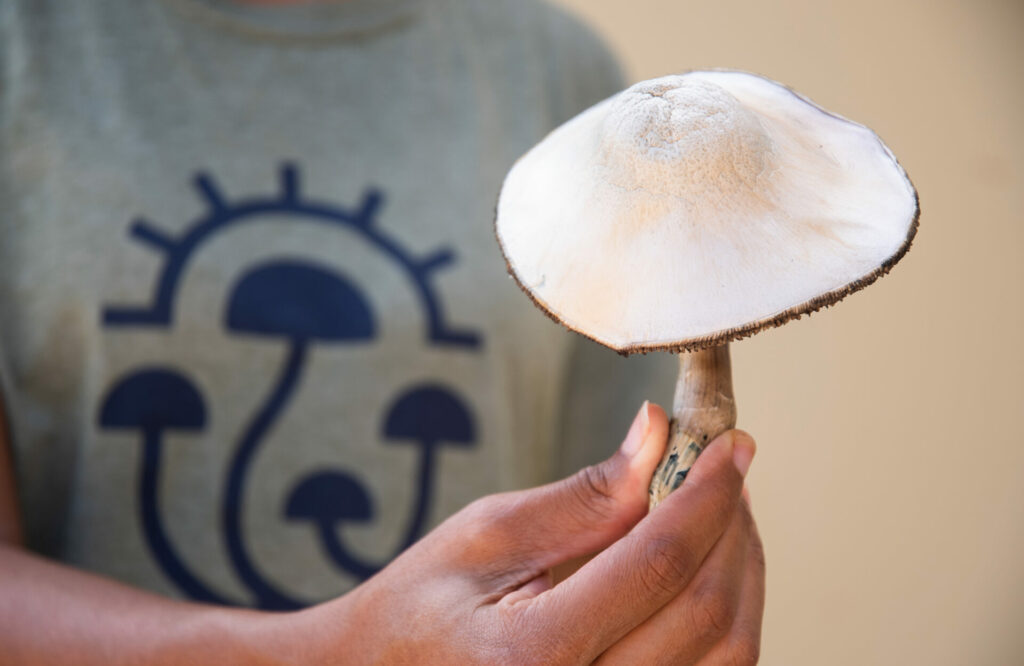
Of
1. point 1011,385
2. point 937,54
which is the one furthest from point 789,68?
point 1011,385

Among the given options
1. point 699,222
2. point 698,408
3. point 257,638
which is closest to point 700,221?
point 699,222

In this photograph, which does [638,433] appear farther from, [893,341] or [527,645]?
[893,341]

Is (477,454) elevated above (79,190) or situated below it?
below

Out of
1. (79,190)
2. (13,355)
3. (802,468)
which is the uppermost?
(79,190)

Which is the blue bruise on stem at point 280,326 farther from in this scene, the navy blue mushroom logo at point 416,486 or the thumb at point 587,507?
the thumb at point 587,507

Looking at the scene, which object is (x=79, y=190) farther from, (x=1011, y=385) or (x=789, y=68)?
(x=1011, y=385)
